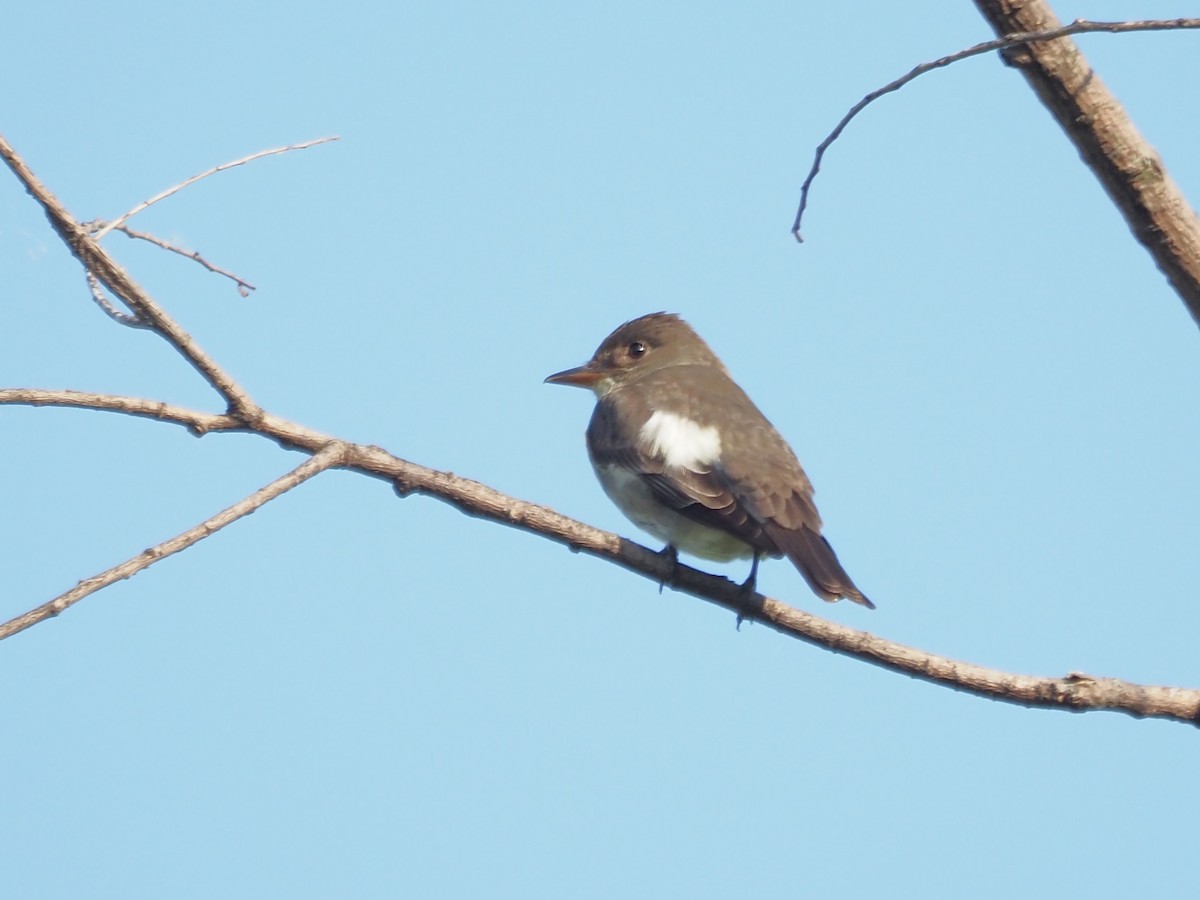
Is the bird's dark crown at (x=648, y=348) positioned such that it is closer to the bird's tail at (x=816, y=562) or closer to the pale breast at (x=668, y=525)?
the pale breast at (x=668, y=525)

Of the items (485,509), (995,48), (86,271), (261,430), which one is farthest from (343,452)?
(995,48)

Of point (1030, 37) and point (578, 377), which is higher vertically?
point (578, 377)

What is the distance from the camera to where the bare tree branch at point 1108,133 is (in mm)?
2666

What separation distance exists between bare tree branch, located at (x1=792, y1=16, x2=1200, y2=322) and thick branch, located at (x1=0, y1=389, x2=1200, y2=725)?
50.1 inches

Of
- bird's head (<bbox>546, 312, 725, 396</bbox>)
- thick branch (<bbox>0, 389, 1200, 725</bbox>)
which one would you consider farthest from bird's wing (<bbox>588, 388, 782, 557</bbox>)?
bird's head (<bbox>546, 312, 725, 396</bbox>)

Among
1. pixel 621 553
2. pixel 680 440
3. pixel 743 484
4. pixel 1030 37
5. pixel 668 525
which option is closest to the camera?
pixel 1030 37

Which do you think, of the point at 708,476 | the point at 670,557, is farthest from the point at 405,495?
the point at 708,476

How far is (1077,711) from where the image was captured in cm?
368

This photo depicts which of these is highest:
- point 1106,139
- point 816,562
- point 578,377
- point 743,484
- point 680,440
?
point 578,377

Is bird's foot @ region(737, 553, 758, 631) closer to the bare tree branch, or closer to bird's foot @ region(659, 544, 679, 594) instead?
bird's foot @ region(659, 544, 679, 594)

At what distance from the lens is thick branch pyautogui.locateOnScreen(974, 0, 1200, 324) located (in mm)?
2672

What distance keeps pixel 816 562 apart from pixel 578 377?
106 inches

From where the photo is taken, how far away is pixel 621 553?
15.3 feet

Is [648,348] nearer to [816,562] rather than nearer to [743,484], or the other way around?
[743,484]
